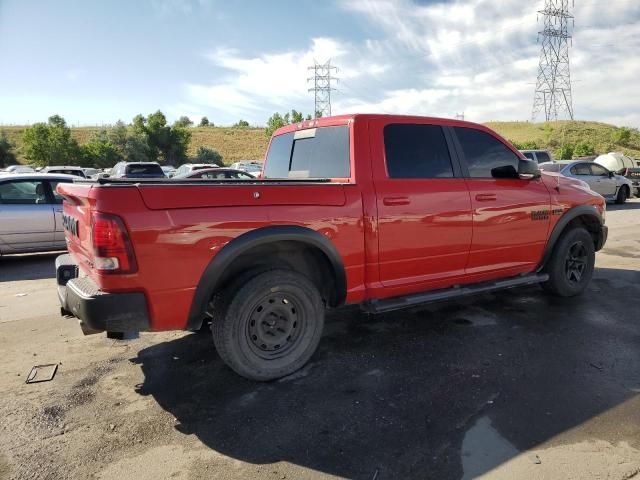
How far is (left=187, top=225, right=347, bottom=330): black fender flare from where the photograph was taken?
290 centimetres

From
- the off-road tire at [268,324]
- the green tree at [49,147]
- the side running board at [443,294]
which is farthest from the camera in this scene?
the green tree at [49,147]

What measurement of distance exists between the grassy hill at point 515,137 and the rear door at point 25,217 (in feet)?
181

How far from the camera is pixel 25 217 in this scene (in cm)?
757

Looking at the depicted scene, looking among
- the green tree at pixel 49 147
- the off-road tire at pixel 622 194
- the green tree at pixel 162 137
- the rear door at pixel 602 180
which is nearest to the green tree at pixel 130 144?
the green tree at pixel 162 137

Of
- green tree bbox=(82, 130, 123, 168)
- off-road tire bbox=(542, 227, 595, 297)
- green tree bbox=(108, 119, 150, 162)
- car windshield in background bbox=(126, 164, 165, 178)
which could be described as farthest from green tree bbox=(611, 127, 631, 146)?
off-road tire bbox=(542, 227, 595, 297)

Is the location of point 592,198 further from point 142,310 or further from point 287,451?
point 142,310

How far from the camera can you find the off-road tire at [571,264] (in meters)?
4.96

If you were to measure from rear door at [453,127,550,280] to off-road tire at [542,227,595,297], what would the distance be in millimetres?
429

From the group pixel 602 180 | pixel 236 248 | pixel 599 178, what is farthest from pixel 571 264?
pixel 602 180

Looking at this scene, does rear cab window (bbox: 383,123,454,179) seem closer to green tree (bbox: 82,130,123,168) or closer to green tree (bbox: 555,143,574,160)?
green tree (bbox: 82,130,123,168)

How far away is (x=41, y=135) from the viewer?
46188mm

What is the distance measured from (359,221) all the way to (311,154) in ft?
3.55

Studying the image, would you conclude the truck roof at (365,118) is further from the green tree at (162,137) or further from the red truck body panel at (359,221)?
the green tree at (162,137)

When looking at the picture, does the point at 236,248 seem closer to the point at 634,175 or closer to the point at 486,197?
the point at 486,197
